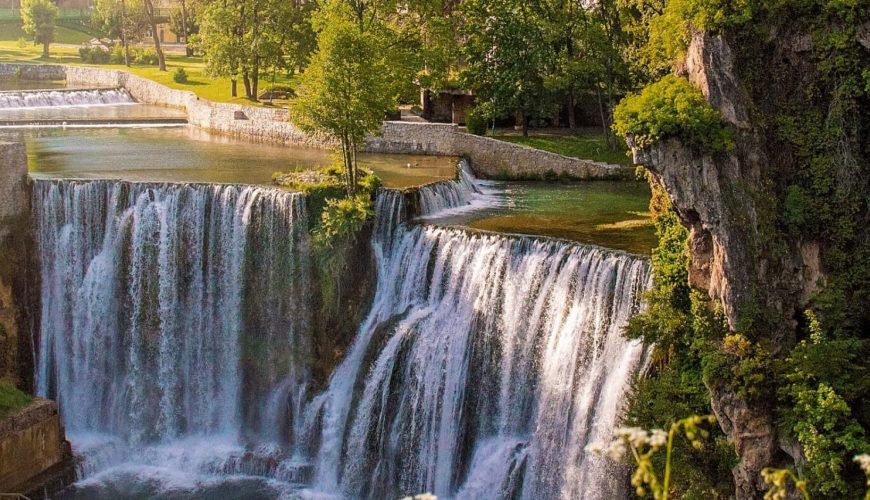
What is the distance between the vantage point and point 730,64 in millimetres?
19219

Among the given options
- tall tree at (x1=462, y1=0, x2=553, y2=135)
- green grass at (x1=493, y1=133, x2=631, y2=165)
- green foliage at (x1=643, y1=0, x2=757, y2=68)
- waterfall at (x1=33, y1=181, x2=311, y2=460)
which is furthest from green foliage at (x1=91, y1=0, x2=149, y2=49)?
green foliage at (x1=643, y1=0, x2=757, y2=68)

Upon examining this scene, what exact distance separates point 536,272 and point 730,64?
6.99 metres

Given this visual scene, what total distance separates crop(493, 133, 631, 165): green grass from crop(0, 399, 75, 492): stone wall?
793 inches

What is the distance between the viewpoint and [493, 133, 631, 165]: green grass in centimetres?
3768

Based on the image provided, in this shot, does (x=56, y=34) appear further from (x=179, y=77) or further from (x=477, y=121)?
(x=477, y=121)

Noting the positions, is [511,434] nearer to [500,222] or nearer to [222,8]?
[500,222]

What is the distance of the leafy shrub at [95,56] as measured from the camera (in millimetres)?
72375

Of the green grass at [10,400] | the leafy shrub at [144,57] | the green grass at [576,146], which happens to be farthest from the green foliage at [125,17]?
the green grass at [10,400]

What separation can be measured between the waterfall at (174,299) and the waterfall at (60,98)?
26537 millimetres

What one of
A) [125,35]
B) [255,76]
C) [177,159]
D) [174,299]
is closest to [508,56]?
[177,159]

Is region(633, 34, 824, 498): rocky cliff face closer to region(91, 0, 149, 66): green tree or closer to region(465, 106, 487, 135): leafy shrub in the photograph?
region(465, 106, 487, 135): leafy shrub

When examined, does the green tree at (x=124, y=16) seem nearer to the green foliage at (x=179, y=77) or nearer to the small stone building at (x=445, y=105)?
the green foliage at (x=179, y=77)

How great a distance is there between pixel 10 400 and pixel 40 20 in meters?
58.6

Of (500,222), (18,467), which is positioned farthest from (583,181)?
(18,467)
